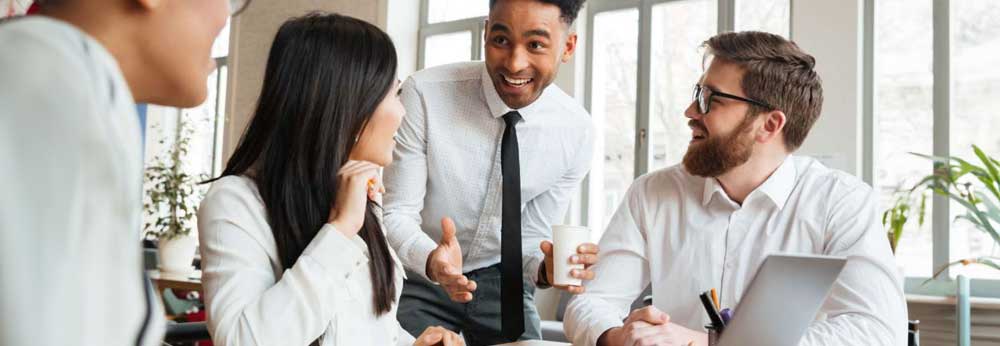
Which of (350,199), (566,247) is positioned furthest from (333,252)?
(566,247)

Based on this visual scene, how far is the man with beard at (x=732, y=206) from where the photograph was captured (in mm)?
1942

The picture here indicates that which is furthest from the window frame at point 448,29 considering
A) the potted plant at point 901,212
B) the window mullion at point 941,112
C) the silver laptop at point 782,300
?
the silver laptop at point 782,300

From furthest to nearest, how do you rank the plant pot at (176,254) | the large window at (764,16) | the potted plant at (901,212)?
1. the large window at (764,16)
2. the plant pot at (176,254)
3. the potted plant at (901,212)

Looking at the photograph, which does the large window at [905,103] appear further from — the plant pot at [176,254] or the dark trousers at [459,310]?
the plant pot at [176,254]

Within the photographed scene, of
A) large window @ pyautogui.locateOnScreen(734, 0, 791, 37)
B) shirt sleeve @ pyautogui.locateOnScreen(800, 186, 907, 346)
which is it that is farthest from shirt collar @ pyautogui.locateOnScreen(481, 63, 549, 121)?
large window @ pyautogui.locateOnScreen(734, 0, 791, 37)

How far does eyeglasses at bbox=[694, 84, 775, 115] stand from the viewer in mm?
2115

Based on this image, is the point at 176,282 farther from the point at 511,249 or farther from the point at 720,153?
the point at 720,153

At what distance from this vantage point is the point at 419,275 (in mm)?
2477

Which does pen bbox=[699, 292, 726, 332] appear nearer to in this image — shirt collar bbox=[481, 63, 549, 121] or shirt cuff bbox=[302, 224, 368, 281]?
shirt cuff bbox=[302, 224, 368, 281]

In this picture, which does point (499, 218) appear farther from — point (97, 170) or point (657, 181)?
point (97, 170)

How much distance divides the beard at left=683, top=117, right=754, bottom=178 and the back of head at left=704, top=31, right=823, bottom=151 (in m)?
0.07

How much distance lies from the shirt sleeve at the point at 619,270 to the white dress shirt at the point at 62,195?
64.6 inches

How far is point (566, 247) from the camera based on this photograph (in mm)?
1839

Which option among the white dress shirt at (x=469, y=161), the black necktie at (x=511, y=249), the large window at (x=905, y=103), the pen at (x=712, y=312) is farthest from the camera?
the large window at (x=905, y=103)
